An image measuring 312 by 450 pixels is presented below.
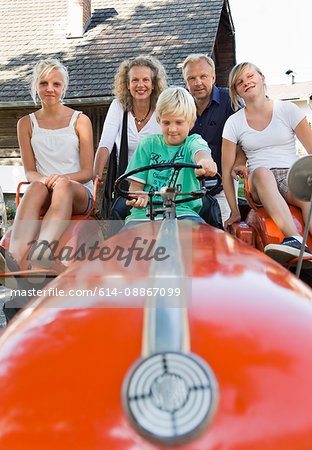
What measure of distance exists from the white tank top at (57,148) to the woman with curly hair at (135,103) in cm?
23

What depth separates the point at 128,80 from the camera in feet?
12.3

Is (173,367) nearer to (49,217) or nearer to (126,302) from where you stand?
(126,302)

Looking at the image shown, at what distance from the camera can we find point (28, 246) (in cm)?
254

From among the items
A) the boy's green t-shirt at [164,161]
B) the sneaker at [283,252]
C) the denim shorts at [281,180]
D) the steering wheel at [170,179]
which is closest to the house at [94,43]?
the denim shorts at [281,180]

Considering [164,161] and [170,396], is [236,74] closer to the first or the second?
[164,161]

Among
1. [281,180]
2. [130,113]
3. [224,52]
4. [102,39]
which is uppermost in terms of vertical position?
[102,39]

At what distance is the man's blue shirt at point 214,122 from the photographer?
3.99 meters

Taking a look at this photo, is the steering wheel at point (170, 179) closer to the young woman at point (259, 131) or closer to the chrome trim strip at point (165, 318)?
the young woman at point (259, 131)

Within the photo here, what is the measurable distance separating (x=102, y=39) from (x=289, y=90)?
30792 mm

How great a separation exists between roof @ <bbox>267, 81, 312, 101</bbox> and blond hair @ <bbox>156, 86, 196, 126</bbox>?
37.3m

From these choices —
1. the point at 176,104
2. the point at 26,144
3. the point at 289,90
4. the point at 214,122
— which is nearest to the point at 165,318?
the point at 176,104

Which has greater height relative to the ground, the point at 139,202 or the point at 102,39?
the point at 102,39

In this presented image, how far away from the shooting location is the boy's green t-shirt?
8.87ft

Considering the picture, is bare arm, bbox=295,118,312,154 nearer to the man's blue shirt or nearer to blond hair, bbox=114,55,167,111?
the man's blue shirt
